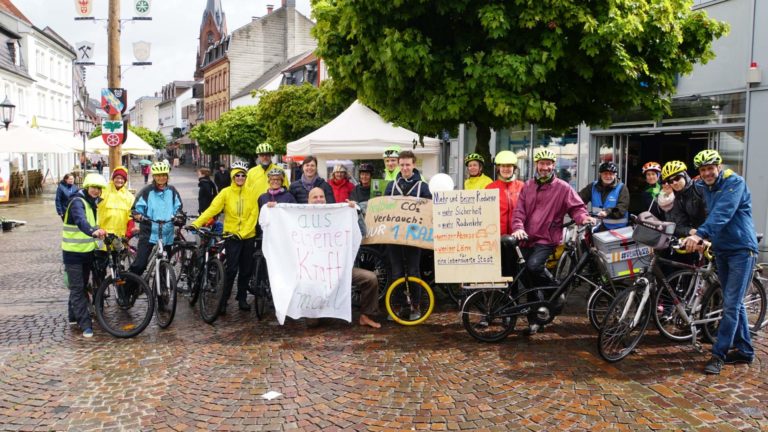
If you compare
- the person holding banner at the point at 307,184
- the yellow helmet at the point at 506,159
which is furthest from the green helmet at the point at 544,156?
the person holding banner at the point at 307,184

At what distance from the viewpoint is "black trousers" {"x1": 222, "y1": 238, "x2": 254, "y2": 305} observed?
313 inches

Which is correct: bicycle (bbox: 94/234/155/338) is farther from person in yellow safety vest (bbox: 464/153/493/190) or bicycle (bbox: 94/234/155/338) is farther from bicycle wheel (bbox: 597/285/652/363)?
bicycle wheel (bbox: 597/285/652/363)

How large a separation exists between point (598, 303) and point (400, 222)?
7.46 ft

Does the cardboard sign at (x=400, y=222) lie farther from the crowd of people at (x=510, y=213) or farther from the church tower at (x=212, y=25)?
the church tower at (x=212, y=25)

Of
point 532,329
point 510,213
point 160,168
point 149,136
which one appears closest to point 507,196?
point 510,213

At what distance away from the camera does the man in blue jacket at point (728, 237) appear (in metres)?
5.58

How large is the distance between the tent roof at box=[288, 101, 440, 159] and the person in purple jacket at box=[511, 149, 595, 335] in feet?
18.4

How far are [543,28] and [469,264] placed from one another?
11.1 ft

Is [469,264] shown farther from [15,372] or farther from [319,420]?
[15,372]

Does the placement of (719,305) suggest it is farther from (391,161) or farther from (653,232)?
(391,161)

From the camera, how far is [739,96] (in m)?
12.0

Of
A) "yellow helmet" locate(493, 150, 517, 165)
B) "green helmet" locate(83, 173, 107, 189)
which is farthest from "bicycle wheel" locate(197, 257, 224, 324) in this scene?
"yellow helmet" locate(493, 150, 517, 165)

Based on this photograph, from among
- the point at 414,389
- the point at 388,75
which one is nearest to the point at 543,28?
the point at 388,75

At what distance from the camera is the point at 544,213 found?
683 centimetres
